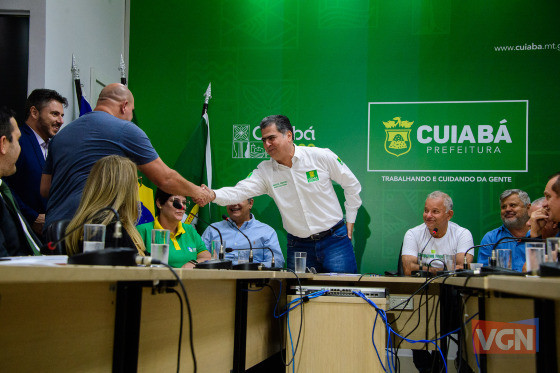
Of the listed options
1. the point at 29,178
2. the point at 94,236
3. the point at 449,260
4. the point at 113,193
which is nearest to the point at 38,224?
the point at 29,178

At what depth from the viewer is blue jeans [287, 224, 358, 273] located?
4.00m

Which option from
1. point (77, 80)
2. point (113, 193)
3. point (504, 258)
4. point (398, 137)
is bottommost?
point (504, 258)

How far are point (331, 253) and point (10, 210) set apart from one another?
2334 millimetres

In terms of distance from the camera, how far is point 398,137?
4738 millimetres

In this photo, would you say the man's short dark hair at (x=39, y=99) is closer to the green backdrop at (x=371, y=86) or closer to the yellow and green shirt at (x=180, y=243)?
the yellow and green shirt at (x=180, y=243)

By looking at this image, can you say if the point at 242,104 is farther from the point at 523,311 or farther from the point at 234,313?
the point at 523,311

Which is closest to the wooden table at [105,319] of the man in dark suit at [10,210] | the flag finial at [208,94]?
the man in dark suit at [10,210]

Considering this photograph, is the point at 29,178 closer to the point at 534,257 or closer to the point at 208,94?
the point at 208,94

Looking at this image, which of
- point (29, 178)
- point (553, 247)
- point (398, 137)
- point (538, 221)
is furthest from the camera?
point (398, 137)

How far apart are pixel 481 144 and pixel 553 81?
0.78 metres

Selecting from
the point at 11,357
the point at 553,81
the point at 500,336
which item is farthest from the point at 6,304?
the point at 553,81

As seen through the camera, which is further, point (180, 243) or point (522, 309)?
point (180, 243)

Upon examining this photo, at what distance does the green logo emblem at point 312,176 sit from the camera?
413cm

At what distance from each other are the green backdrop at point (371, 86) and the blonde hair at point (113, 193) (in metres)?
2.88
